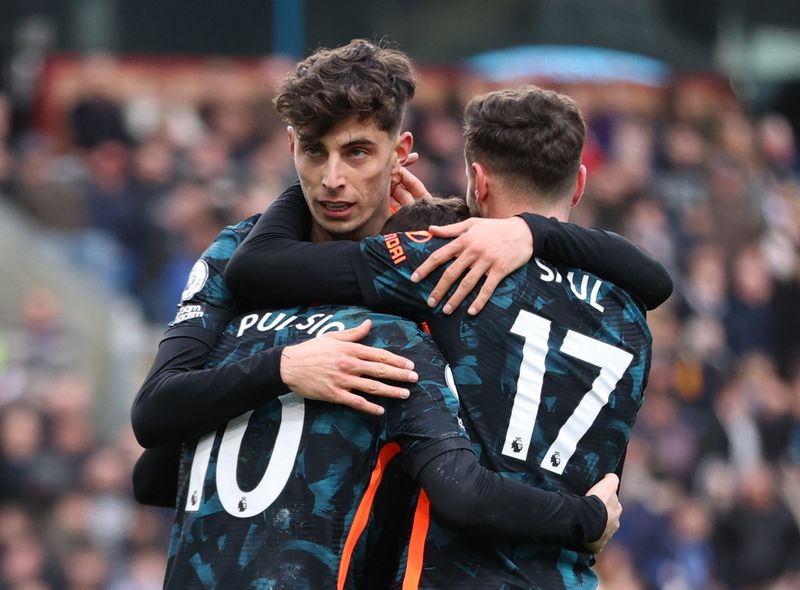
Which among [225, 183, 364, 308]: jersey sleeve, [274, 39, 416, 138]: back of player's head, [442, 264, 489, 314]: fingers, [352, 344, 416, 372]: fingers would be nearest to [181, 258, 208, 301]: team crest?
[225, 183, 364, 308]: jersey sleeve

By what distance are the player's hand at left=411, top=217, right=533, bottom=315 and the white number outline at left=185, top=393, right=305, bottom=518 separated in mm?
435

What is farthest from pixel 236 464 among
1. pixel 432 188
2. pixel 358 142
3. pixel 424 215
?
pixel 432 188

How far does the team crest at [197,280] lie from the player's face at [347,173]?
328mm

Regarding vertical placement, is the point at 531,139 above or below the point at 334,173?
above

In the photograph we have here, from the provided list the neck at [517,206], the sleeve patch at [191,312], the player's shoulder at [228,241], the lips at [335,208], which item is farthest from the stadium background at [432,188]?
the neck at [517,206]

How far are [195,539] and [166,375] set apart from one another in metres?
0.41

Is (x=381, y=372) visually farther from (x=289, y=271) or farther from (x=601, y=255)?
(x=601, y=255)

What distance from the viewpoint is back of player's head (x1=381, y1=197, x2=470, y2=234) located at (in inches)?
140

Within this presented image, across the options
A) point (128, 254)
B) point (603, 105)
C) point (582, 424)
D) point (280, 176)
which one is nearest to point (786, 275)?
point (603, 105)

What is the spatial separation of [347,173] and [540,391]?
791mm

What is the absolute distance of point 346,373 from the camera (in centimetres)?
324

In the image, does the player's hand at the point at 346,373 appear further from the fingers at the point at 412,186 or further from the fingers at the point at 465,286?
the fingers at the point at 412,186

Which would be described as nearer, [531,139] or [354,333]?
[354,333]

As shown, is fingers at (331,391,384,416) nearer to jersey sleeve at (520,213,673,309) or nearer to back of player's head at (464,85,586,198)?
jersey sleeve at (520,213,673,309)
